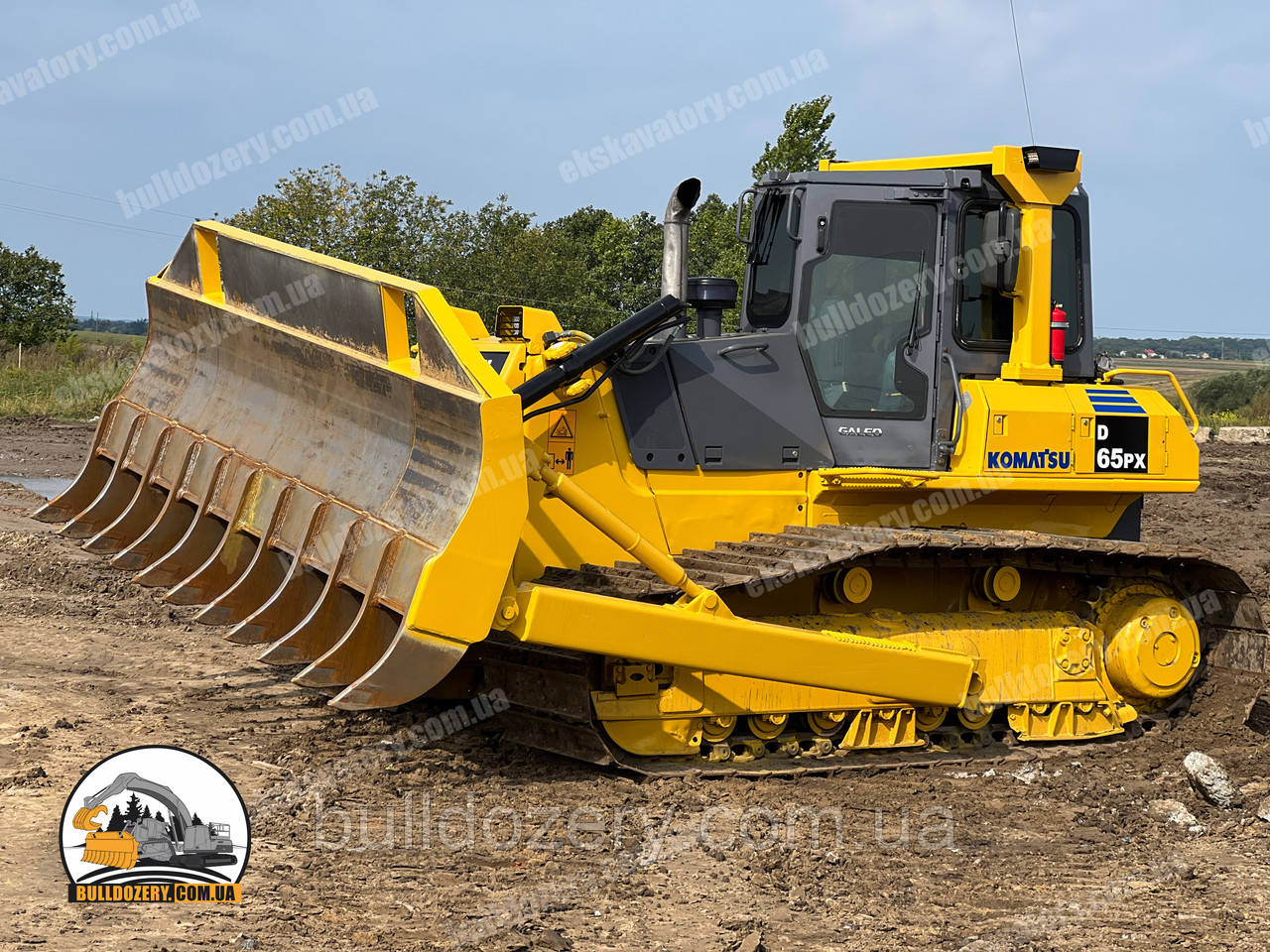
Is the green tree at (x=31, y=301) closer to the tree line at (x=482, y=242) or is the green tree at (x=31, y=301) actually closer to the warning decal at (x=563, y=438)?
the tree line at (x=482, y=242)

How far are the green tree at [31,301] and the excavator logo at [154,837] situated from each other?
31194mm

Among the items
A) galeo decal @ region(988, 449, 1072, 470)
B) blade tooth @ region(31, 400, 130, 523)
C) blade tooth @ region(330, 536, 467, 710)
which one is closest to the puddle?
blade tooth @ region(31, 400, 130, 523)

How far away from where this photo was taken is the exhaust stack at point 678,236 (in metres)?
6.16

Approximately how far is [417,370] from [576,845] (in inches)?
81.9

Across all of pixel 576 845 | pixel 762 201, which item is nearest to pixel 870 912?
pixel 576 845

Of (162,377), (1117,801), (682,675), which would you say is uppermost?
(162,377)

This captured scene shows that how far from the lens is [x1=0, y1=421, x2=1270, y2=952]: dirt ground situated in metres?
4.63

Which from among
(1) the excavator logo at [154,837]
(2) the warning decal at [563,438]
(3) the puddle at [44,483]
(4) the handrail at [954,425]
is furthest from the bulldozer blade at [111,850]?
(3) the puddle at [44,483]

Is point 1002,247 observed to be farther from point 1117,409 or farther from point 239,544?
point 239,544

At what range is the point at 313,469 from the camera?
6230mm

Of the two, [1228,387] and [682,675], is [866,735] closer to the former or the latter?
[682,675]

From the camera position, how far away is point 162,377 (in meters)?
7.40

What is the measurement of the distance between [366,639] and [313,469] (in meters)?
1.13

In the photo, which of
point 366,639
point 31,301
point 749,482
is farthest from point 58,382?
point 366,639
